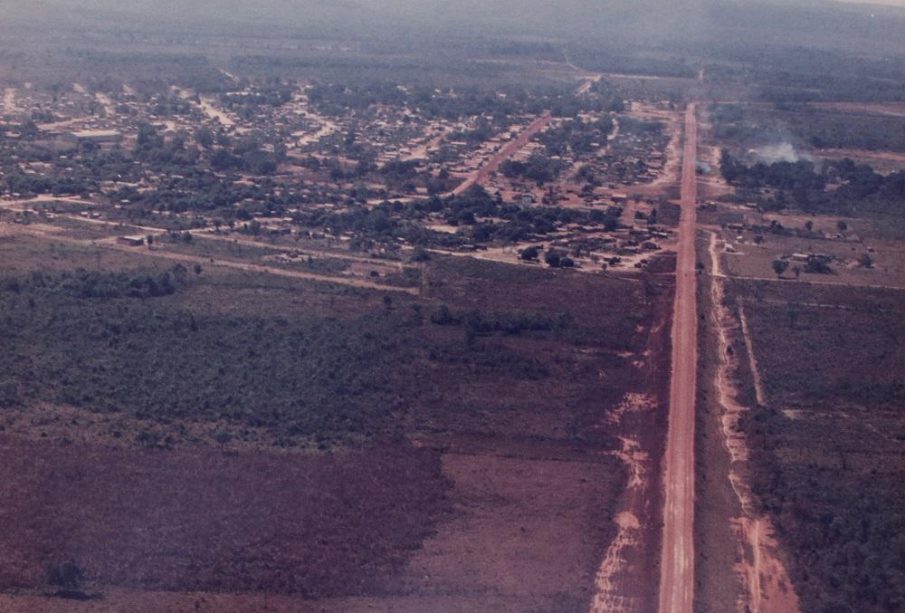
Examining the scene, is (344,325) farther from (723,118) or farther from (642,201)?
(723,118)

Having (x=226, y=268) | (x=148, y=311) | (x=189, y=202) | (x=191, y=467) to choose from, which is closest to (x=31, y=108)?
(x=189, y=202)

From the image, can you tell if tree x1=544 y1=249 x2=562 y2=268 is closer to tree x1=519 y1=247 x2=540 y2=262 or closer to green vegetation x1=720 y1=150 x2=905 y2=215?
tree x1=519 y1=247 x2=540 y2=262

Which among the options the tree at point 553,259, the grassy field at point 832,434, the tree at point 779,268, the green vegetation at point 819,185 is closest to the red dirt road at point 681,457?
the grassy field at point 832,434

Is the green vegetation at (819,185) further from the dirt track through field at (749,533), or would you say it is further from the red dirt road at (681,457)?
the dirt track through field at (749,533)

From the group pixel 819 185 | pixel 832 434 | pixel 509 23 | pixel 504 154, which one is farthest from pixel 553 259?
pixel 509 23

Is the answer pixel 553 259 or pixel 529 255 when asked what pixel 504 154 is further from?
pixel 553 259

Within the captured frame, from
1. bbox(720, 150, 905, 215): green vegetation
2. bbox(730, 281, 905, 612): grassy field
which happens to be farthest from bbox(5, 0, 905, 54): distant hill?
bbox(730, 281, 905, 612): grassy field
